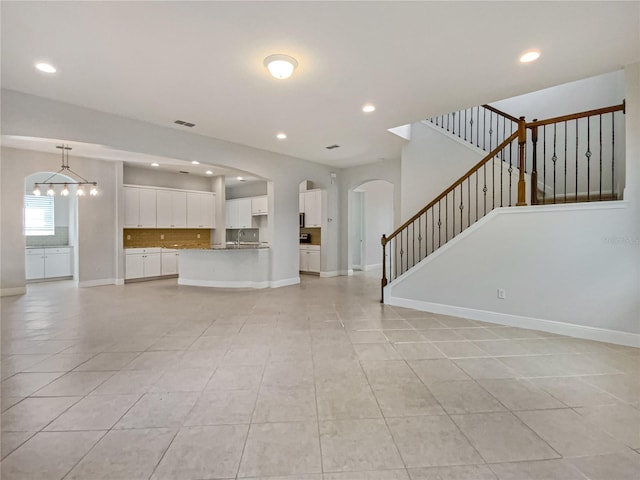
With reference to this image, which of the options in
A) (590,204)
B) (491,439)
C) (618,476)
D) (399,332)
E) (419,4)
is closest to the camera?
(618,476)

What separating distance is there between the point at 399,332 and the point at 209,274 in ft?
16.2

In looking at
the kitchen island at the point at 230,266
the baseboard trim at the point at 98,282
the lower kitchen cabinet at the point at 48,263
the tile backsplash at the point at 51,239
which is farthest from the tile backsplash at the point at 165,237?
the tile backsplash at the point at 51,239

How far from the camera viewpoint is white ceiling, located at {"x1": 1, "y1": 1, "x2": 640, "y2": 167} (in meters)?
2.41

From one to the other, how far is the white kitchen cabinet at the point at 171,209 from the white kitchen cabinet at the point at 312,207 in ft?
11.5

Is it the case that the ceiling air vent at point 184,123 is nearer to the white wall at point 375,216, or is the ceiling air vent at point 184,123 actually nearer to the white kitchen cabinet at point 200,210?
the white kitchen cabinet at point 200,210

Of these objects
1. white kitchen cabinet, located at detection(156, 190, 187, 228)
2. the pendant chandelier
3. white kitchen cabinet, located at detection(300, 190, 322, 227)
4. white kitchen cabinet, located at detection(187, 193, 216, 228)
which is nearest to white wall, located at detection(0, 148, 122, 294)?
the pendant chandelier

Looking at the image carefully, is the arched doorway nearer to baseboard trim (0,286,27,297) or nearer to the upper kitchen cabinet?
the upper kitchen cabinet

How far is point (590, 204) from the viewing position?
3.50 metres

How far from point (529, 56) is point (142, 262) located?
8.68 meters

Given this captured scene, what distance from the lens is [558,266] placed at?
3.71m

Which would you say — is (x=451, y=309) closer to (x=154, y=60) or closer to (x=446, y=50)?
(x=446, y=50)

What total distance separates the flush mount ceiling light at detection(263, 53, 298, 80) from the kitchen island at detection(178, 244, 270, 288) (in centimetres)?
431

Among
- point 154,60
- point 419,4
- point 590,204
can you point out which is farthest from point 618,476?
point 154,60

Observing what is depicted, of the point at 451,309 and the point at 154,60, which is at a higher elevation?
the point at 154,60
